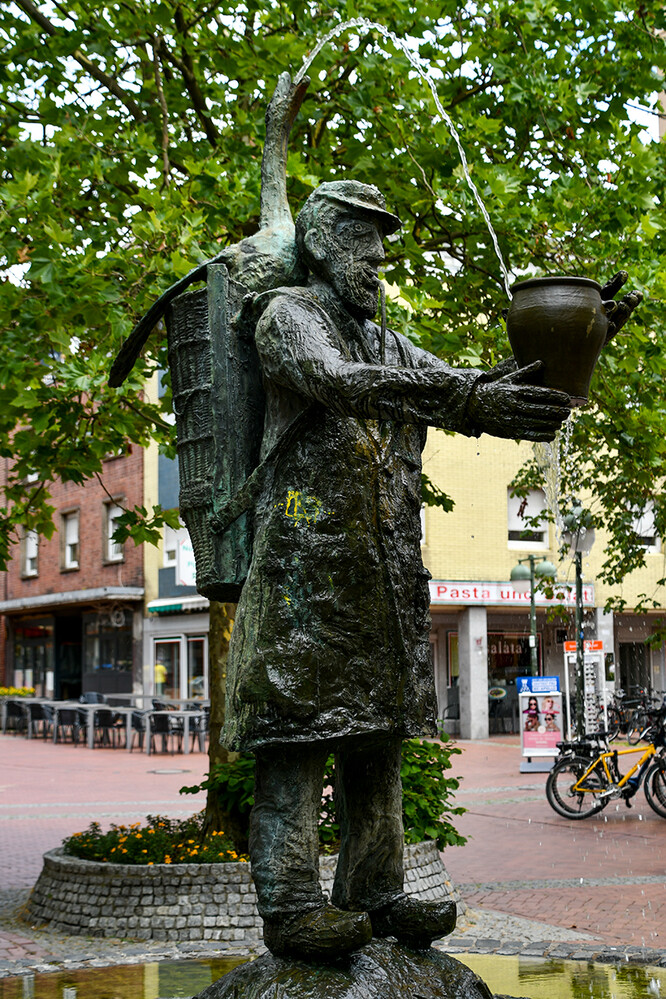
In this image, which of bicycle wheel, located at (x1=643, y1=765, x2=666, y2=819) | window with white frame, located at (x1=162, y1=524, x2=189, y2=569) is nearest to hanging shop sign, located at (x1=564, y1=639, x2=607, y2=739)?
bicycle wheel, located at (x1=643, y1=765, x2=666, y2=819)

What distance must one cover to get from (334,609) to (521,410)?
81 cm

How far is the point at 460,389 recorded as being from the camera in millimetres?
2852

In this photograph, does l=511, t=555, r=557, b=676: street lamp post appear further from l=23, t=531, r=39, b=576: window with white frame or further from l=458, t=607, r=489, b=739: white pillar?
l=23, t=531, r=39, b=576: window with white frame

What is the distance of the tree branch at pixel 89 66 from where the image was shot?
920 centimetres

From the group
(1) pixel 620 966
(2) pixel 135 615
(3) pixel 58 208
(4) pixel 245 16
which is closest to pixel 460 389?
(1) pixel 620 966

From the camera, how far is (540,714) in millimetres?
17062

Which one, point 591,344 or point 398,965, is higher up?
point 591,344

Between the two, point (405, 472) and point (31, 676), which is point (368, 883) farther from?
point (31, 676)

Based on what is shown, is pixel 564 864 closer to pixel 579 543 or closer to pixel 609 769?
pixel 609 769

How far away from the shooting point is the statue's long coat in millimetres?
3152

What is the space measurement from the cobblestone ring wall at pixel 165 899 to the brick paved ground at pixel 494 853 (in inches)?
7.2

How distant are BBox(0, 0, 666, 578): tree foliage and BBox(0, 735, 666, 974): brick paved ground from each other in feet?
10.2

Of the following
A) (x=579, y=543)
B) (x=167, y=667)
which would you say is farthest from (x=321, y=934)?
(x=167, y=667)

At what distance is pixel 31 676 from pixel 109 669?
532cm
